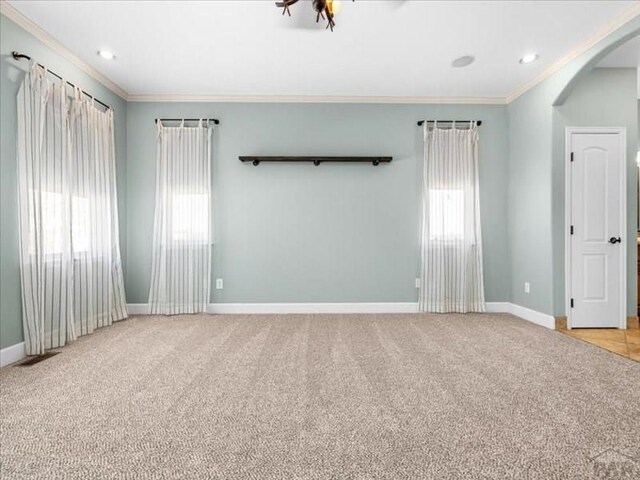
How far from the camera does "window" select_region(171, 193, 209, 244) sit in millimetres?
4457

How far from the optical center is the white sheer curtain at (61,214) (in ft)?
9.52

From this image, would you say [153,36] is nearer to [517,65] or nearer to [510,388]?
[517,65]

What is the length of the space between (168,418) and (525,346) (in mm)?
3118

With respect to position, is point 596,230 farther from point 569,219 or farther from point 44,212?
point 44,212

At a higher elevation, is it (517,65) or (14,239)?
(517,65)

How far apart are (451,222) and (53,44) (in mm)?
4919

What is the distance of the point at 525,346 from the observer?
317 centimetres

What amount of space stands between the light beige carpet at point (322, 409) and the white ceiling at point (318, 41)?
9.74ft

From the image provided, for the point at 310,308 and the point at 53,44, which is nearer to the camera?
the point at 53,44

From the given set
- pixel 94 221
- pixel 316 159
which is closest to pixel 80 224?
pixel 94 221

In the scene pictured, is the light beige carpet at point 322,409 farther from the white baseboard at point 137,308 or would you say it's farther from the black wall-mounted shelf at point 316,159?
the black wall-mounted shelf at point 316,159

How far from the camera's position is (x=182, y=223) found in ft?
14.7

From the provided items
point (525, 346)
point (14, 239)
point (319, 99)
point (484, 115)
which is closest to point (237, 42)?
point (319, 99)

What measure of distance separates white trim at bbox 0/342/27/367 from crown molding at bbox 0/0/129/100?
2.61 metres
